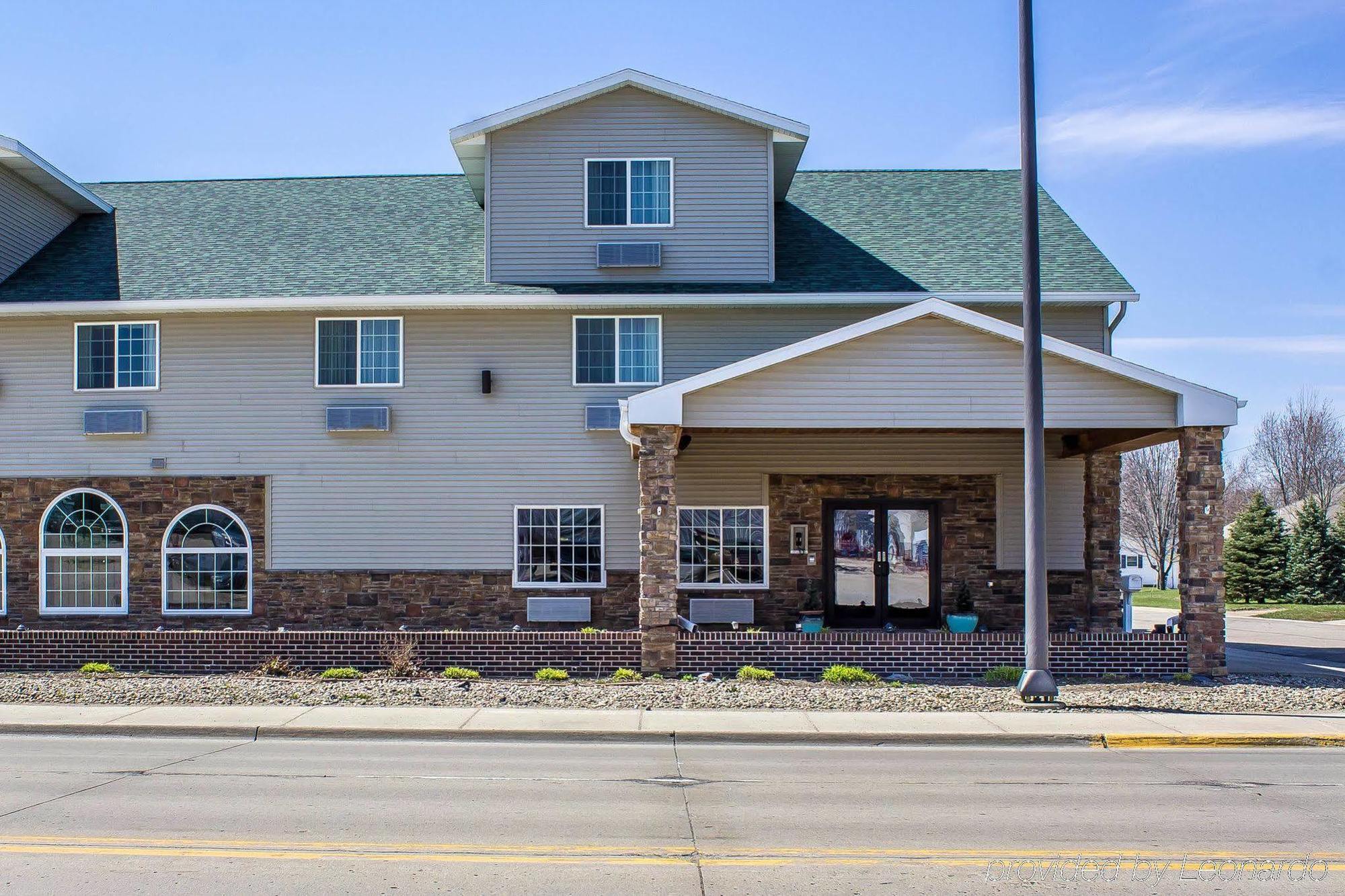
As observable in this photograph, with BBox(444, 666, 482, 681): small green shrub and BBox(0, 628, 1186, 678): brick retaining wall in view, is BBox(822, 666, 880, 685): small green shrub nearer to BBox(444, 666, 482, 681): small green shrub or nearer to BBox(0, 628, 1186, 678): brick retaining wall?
BBox(0, 628, 1186, 678): brick retaining wall

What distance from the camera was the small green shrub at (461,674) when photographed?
15.2 metres

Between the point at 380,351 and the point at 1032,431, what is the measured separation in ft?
36.7

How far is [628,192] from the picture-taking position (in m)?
20.0

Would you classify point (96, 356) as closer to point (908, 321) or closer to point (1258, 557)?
point (908, 321)

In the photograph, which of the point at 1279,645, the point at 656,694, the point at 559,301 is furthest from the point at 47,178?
the point at 1279,645

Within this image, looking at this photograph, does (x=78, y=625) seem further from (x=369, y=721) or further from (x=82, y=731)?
(x=369, y=721)

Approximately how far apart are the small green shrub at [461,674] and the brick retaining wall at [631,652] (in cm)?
21

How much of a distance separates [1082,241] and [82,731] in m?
17.6

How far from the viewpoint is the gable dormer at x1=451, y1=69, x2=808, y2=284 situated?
777 inches

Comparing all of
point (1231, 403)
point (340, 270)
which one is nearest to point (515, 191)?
point (340, 270)

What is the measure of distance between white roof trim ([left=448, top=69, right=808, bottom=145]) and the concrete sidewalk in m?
10.5

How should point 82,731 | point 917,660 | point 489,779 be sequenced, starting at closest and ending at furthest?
point 489,779 → point 82,731 → point 917,660

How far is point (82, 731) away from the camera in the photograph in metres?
12.4

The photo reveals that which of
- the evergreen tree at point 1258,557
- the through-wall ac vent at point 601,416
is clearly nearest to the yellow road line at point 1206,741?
the through-wall ac vent at point 601,416
